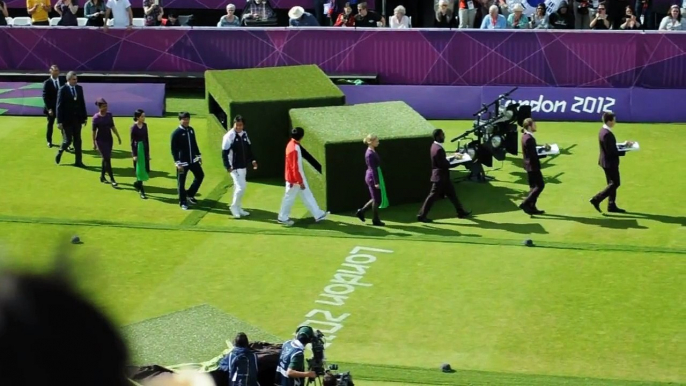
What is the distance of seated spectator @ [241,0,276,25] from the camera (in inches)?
1105

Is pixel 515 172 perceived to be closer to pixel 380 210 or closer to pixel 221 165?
pixel 380 210

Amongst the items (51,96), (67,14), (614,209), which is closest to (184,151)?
(51,96)

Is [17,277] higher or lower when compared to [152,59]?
higher

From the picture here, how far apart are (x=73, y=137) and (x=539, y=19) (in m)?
11.4

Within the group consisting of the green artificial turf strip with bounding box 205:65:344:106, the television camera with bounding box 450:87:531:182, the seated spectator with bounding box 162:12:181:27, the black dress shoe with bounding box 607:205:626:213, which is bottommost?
the black dress shoe with bounding box 607:205:626:213

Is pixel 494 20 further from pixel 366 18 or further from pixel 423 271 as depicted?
pixel 423 271

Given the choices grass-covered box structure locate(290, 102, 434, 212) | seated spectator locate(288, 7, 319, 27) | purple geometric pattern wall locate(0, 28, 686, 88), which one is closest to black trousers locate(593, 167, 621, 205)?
grass-covered box structure locate(290, 102, 434, 212)

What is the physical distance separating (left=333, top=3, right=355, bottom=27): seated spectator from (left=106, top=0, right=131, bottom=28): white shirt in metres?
5.14

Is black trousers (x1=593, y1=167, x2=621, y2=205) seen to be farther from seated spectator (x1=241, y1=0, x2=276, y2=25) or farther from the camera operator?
seated spectator (x1=241, y1=0, x2=276, y2=25)

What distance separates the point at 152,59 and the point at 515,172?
1057 centimetres

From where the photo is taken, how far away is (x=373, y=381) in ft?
40.7

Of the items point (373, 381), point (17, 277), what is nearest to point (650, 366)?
point (373, 381)

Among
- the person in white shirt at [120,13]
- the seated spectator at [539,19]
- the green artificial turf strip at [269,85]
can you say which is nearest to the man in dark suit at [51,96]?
the green artificial turf strip at [269,85]

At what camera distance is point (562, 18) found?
2678 centimetres
